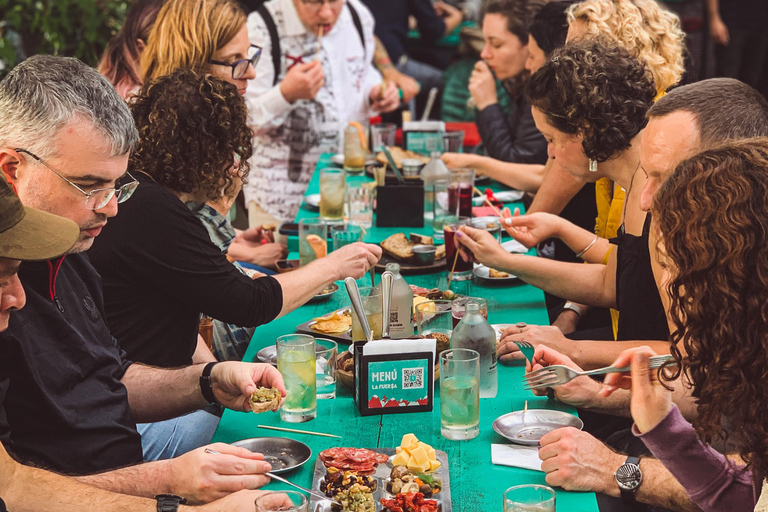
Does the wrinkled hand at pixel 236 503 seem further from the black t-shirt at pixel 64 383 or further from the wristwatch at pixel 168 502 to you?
the black t-shirt at pixel 64 383

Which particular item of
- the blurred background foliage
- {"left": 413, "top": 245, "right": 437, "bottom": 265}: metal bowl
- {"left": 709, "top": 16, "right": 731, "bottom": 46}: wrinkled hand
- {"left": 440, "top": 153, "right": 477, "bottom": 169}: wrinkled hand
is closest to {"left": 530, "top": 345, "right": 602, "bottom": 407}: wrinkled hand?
{"left": 413, "top": 245, "right": 437, "bottom": 265}: metal bowl

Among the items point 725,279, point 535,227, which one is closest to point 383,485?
point 725,279

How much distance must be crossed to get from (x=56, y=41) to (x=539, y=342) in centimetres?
512

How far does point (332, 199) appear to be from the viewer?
152 inches

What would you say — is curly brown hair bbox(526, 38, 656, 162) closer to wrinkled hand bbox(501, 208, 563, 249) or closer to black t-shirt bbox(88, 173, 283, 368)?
wrinkled hand bbox(501, 208, 563, 249)

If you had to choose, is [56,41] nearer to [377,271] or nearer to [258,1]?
[258,1]

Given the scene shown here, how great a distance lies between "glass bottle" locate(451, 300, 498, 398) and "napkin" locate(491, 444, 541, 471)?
273mm

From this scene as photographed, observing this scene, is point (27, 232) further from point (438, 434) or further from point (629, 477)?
point (629, 477)

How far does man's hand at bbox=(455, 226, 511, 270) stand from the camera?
3.02 m

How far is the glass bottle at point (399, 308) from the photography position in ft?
8.24

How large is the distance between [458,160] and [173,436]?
2.51 meters

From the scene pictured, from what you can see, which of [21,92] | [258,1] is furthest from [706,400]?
[258,1]

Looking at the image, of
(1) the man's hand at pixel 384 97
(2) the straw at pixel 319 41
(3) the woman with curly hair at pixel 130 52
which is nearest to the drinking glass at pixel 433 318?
(3) the woman with curly hair at pixel 130 52

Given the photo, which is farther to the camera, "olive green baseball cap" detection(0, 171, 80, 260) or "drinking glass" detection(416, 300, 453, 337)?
"drinking glass" detection(416, 300, 453, 337)
